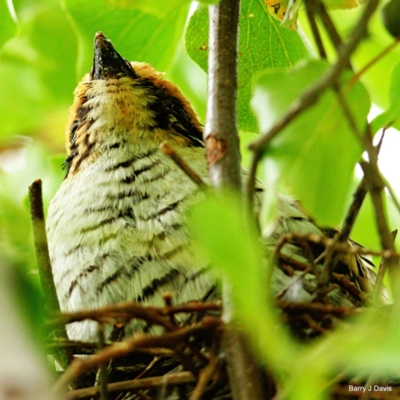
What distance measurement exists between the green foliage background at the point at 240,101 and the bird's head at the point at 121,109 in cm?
9

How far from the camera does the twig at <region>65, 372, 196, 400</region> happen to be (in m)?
1.31

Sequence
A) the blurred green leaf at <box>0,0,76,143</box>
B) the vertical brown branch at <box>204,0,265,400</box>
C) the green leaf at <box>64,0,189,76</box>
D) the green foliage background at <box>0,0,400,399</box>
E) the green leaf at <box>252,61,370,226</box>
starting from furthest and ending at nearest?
the blurred green leaf at <box>0,0,76,143</box>, the green leaf at <box>64,0,189,76</box>, the green leaf at <box>252,61,370,226</box>, the vertical brown branch at <box>204,0,265,400</box>, the green foliage background at <box>0,0,400,399</box>

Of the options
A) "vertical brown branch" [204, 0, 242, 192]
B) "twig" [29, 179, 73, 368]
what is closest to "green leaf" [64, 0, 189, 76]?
"vertical brown branch" [204, 0, 242, 192]

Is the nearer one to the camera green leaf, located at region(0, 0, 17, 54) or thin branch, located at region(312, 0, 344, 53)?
thin branch, located at region(312, 0, 344, 53)

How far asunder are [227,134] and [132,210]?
79 cm

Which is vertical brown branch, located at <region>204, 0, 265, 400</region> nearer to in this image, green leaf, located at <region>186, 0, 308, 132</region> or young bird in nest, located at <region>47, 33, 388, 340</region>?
young bird in nest, located at <region>47, 33, 388, 340</region>

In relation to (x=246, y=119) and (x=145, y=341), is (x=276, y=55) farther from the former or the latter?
(x=145, y=341)

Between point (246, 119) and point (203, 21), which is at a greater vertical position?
point (203, 21)

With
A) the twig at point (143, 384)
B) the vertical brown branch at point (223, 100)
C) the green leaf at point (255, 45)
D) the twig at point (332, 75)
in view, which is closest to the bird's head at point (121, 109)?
the green leaf at point (255, 45)

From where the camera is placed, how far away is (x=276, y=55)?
1.92 meters

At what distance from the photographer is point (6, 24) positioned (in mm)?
1475

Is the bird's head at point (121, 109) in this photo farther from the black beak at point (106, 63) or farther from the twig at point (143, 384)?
the twig at point (143, 384)

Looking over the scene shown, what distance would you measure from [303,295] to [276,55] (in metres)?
0.78

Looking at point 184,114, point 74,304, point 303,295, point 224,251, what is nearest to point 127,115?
point 184,114
